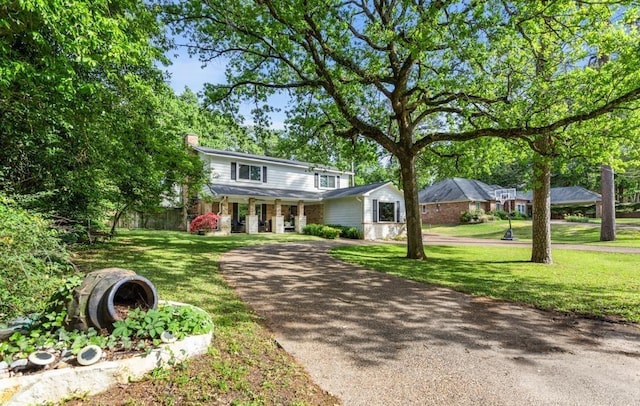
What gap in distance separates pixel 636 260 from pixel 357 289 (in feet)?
35.0

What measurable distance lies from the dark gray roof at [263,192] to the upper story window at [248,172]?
2.92 ft

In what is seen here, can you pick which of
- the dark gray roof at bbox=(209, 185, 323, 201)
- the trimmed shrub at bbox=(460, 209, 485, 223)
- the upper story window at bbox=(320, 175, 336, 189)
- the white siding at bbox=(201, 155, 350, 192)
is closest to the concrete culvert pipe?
the dark gray roof at bbox=(209, 185, 323, 201)

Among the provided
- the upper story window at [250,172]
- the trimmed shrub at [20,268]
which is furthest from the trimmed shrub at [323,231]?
the trimmed shrub at [20,268]

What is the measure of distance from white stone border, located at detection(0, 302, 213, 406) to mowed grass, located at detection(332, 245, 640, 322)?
6038 millimetres

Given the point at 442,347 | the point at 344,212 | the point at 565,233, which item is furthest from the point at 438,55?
the point at 565,233

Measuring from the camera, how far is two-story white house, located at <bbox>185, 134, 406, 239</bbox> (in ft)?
70.9

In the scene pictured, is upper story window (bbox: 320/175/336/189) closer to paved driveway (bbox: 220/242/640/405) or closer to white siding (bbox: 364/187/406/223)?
white siding (bbox: 364/187/406/223)

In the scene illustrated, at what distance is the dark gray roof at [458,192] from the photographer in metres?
35.2

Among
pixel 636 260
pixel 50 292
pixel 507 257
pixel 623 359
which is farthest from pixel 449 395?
pixel 636 260

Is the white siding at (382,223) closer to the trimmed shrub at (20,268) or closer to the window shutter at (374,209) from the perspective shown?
the window shutter at (374,209)

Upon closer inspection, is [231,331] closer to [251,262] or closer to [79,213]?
[251,262]

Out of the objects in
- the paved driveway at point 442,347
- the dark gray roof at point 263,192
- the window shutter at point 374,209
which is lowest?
the paved driveway at point 442,347

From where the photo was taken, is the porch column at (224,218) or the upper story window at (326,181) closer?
the porch column at (224,218)

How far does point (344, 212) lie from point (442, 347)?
19292 mm
